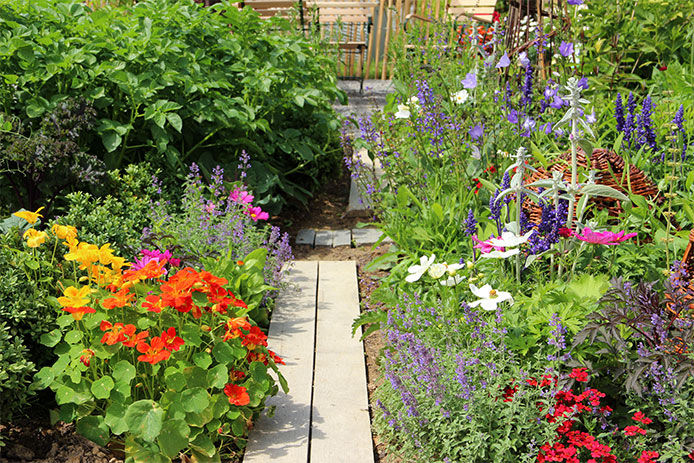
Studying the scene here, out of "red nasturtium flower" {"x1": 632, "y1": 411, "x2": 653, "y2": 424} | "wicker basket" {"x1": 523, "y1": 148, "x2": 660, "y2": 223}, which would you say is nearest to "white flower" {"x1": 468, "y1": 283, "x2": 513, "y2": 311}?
"red nasturtium flower" {"x1": 632, "y1": 411, "x2": 653, "y2": 424}

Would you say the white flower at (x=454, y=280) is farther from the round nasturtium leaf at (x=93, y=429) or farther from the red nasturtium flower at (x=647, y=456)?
the round nasturtium leaf at (x=93, y=429)

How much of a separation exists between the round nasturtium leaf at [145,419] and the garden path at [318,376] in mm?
342

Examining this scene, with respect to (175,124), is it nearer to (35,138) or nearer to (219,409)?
(35,138)

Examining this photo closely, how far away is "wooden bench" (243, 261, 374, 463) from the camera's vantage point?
2389 mm

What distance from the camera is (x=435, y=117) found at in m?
3.53

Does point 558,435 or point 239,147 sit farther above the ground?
point 239,147

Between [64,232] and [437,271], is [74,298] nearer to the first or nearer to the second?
[64,232]

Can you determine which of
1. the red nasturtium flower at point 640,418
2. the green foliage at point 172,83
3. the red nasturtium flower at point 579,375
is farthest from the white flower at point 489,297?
the green foliage at point 172,83

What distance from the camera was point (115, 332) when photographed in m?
2.25

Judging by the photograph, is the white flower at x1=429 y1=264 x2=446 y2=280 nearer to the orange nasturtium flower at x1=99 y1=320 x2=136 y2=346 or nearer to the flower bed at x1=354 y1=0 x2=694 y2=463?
the flower bed at x1=354 y1=0 x2=694 y2=463

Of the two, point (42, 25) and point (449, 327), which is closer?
point (449, 327)

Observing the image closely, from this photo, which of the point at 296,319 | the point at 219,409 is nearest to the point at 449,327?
the point at 219,409

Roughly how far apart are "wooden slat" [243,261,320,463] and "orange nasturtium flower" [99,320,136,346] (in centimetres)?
57

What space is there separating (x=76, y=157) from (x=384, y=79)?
6124 millimetres
